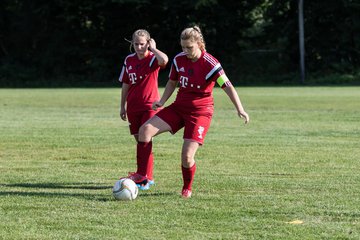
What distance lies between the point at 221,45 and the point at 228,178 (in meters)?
37.8

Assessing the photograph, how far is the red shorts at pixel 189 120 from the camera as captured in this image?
823 cm

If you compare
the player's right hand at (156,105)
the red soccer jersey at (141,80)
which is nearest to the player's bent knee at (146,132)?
the player's right hand at (156,105)

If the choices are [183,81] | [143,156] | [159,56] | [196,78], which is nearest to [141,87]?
[159,56]

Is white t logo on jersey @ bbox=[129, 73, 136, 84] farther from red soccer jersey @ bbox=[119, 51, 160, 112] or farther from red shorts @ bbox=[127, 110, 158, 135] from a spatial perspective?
red shorts @ bbox=[127, 110, 158, 135]

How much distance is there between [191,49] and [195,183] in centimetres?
187

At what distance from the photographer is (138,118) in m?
9.31

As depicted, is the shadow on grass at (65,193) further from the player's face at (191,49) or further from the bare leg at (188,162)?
the player's face at (191,49)

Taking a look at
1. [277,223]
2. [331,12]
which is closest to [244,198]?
[277,223]

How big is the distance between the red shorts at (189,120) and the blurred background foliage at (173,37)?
3497cm

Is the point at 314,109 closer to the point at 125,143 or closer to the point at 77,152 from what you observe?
the point at 125,143

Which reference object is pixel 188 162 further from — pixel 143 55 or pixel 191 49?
pixel 143 55

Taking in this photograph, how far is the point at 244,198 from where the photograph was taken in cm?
795

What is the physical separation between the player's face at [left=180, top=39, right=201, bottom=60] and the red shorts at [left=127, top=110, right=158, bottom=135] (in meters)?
1.30

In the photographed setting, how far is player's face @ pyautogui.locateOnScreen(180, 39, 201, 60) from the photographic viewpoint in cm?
793
